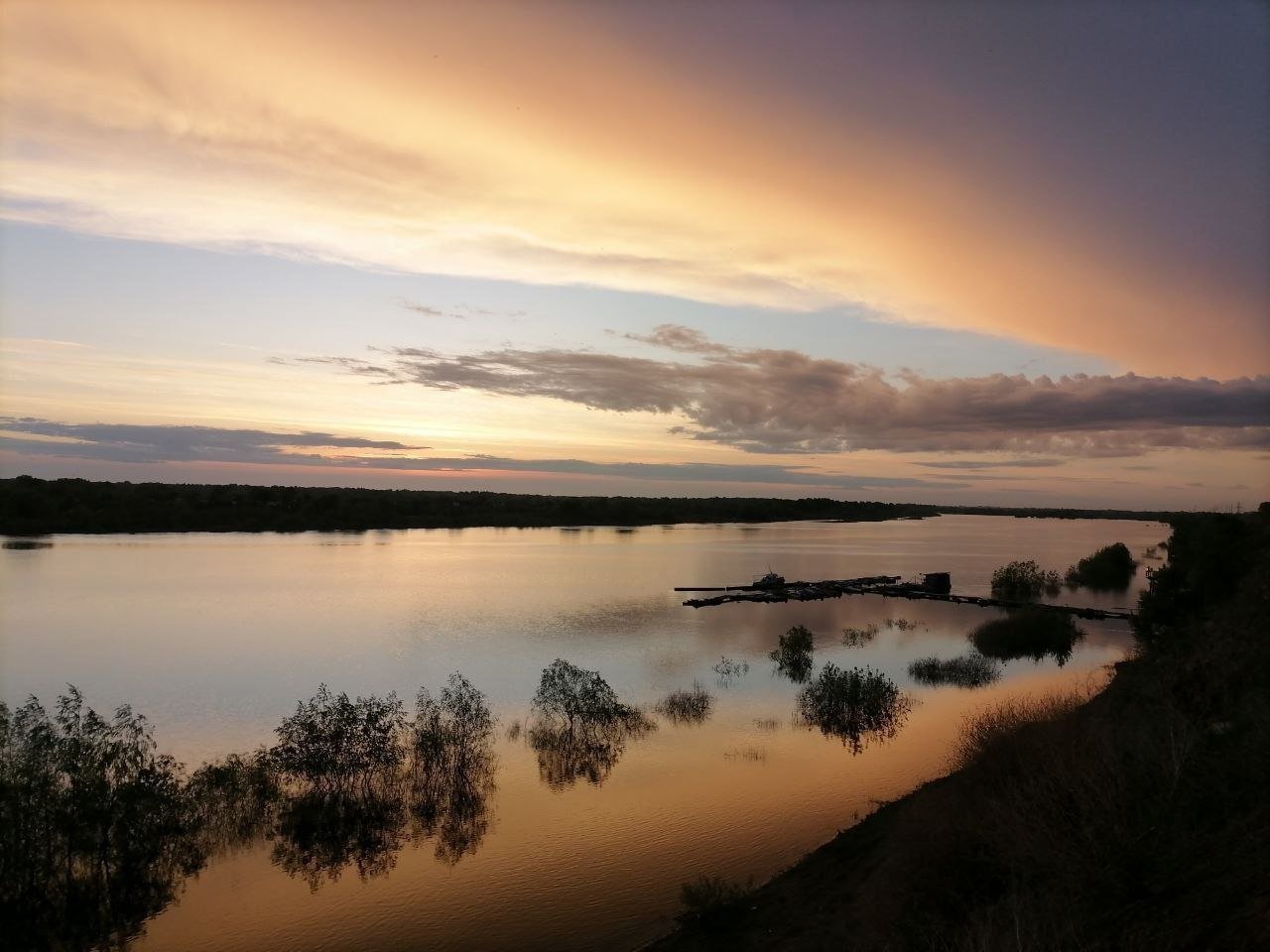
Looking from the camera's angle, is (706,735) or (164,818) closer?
(164,818)

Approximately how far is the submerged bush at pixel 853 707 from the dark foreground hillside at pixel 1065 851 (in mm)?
8991

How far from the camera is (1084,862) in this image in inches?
427

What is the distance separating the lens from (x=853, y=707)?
31891 millimetres

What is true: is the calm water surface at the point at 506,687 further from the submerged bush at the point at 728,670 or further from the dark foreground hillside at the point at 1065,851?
the dark foreground hillside at the point at 1065,851

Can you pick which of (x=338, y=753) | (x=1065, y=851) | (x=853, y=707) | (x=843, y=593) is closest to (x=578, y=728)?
(x=338, y=753)

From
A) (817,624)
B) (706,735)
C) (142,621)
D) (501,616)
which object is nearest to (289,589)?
(142,621)

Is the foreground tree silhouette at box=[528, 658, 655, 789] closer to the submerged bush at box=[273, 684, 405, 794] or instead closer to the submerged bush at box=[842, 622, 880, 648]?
the submerged bush at box=[273, 684, 405, 794]

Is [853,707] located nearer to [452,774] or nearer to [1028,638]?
[452,774]

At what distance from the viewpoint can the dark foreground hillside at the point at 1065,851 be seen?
9516mm

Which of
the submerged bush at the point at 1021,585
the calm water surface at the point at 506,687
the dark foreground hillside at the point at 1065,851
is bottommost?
the calm water surface at the point at 506,687

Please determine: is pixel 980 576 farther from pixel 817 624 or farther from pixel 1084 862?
pixel 1084 862

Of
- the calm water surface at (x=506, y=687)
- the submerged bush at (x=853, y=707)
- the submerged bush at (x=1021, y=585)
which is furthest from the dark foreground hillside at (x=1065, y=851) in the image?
the submerged bush at (x=1021, y=585)

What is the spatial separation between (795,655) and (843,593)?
1269 inches

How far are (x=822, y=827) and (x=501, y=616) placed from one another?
37181mm
